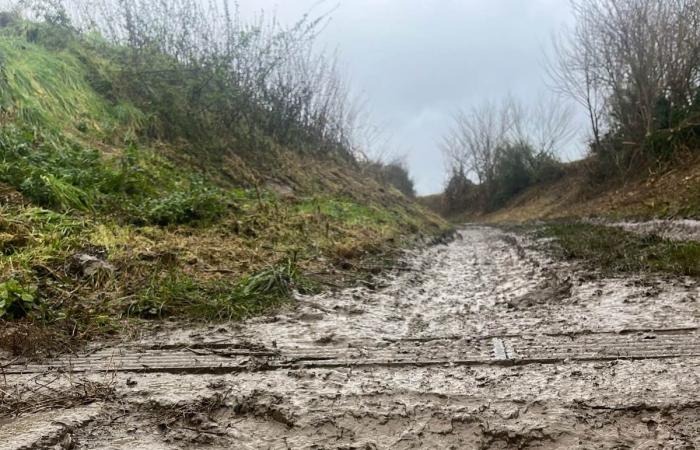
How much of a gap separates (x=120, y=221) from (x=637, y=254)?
535cm

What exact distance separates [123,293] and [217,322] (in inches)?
31.8

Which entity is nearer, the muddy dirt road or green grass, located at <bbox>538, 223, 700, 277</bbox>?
the muddy dirt road

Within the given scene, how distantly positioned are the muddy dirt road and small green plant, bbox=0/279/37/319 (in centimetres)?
67

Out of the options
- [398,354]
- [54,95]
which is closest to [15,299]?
[398,354]

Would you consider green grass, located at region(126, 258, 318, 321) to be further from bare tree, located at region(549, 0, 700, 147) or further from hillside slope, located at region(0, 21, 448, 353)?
bare tree, located at region(549, 0, 700, 147)

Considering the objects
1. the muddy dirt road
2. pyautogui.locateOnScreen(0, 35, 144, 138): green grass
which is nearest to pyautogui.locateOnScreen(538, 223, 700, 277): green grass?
the muddy dirt road

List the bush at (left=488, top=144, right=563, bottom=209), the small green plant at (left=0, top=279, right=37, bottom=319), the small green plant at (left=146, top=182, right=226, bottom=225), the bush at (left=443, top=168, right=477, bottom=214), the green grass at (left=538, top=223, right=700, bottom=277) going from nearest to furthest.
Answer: the small green plant at (left=0, top=279, right=37, bottom=319), the green grass at (left=538, top=223, right=700, bottom=277), the small green plant at (left=146, top=182, right=226, bottom=225), the bush at (left=488, top=144, right=563, bottom=209), the bush at (left=443, top=168, right=477, bottom=214)

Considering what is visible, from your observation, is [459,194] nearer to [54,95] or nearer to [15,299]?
[54,95]

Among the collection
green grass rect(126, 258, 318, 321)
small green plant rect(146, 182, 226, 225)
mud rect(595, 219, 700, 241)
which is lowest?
green grass rect(126, 258, 318, 321)

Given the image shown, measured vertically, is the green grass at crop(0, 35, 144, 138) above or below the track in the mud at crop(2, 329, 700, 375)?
above

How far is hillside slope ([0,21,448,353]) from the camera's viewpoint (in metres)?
3.59

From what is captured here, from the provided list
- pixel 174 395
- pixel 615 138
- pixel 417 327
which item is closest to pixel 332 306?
pixel 417 327

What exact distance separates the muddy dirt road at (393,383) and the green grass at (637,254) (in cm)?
73

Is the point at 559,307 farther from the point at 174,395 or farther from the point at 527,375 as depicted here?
the point at 174,395
